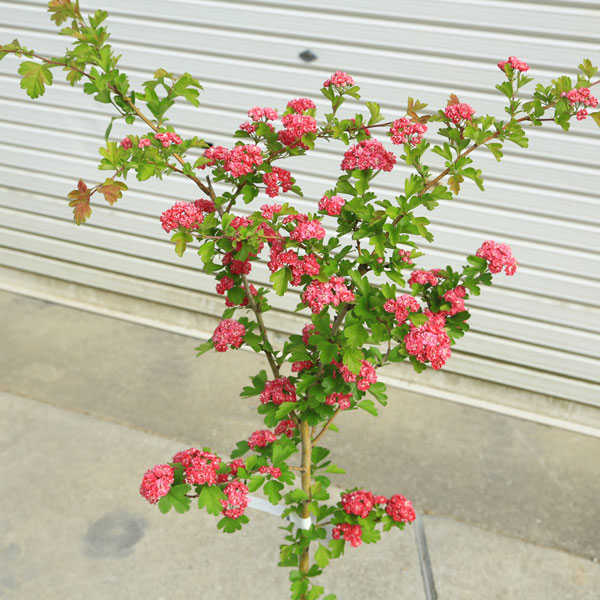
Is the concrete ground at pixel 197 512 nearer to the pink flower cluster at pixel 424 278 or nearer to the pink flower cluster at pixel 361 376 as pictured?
the pink flower cluster at pixel 361 376

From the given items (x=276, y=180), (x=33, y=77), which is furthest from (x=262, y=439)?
(x=33, y=77)

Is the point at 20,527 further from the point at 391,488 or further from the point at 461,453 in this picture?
the point at 461,453

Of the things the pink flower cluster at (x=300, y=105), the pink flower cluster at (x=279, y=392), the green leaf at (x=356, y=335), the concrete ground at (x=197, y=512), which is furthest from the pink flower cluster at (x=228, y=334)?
the concrete ground at (x=197, y=512)

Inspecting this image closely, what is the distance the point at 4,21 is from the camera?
399 centimetres

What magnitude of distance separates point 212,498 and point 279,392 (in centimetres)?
37

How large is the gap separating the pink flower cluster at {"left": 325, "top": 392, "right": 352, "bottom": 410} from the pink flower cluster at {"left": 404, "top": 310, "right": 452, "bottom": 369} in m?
0.30

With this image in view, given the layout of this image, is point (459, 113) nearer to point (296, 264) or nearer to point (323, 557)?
point (296, 264)

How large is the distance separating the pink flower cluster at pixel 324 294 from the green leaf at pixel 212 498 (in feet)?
1.89

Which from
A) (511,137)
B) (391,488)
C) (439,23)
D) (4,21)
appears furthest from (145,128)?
(511,137)

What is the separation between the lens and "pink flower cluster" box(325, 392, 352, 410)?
5.49 feet

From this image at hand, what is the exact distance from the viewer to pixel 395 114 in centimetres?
350

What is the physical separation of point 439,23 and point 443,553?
2752mm

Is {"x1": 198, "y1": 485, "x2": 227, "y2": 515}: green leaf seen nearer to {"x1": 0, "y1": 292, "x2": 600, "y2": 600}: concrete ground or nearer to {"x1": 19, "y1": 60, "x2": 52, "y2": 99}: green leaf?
{"x1": 19, "y1": 60, "x2": 52, "y2": 99}: green leaf

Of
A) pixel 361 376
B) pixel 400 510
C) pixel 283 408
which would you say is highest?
pixel 361 376
